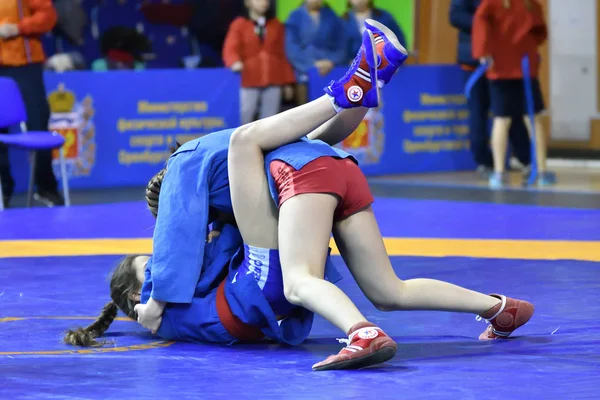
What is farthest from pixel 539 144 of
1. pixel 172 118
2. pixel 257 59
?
pixel 172 118

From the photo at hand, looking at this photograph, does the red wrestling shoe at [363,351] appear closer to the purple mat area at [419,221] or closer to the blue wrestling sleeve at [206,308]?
the blue wrestling sleeve at [206,308]

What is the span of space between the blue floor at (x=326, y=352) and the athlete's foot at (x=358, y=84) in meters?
0.74

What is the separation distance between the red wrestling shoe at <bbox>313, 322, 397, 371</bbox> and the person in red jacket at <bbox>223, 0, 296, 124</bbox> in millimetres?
6361

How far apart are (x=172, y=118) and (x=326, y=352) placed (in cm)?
606

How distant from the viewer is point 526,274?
4988mm

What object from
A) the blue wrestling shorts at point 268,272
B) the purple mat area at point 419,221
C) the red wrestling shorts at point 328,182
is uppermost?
the red wrestling shorts at point 328,182

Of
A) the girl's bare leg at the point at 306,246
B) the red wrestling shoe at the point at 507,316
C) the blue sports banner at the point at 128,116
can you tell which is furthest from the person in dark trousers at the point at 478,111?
the girl's bare leg at the point at 306,246

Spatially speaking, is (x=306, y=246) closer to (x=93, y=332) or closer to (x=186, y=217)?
(x=186, y=217)

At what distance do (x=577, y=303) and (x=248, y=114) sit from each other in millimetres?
5496

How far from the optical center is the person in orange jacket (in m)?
7.98

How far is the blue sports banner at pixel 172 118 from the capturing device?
9062mm

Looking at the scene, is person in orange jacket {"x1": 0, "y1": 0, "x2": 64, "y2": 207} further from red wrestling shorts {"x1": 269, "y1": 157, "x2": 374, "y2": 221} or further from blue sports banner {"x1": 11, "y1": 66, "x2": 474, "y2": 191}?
red wrestling shorts {"x1": 269, "y1": 157, "x2": 374, "y2": 221}

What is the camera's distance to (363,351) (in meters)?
3.20

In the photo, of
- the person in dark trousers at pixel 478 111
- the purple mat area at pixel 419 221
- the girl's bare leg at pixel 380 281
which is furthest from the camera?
the person in dark trousers at pixel 478 111
